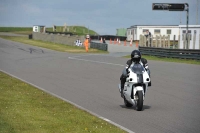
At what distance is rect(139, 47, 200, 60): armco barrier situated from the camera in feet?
118

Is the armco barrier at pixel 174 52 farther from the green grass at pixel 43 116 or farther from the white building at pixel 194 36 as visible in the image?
the green grass at pixel 43 116

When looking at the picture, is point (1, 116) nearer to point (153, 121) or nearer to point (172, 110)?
point (153, 121)

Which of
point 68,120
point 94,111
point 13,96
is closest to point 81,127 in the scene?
point 68,120

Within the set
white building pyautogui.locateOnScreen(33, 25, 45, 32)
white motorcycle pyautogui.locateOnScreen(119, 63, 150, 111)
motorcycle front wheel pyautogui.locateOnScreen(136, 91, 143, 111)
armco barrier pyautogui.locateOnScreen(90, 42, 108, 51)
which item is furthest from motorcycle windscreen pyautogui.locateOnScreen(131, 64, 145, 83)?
white building pyautogui.locateOnScreen(33, 25, 45, 32)

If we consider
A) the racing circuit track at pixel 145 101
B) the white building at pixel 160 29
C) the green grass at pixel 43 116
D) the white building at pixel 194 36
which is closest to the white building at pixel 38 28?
the white building at pixel 160 29

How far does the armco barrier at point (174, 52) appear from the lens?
35938 mm

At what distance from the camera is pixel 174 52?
38.5 meters

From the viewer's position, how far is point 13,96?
14.9m

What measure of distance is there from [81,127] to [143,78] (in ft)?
10.3

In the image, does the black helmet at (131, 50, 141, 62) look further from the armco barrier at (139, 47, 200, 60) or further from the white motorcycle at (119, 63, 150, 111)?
the armco barrier at (139, 47, 200, 60)

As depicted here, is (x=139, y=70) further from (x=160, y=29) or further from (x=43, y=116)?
(x=160, y=29)

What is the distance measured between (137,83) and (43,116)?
8.72ft

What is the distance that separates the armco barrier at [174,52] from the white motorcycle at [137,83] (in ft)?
76.7

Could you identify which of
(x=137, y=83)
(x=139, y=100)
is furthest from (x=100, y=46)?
(x=139, y=100)
